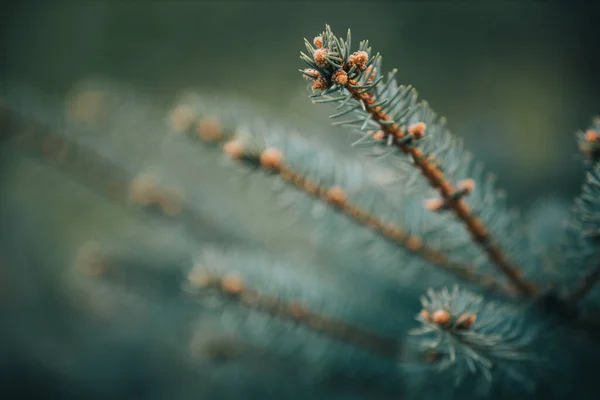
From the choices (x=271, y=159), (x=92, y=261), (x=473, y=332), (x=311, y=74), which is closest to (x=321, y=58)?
(x=311, y=74)

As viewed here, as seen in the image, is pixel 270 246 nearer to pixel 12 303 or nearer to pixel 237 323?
pixel 237 323

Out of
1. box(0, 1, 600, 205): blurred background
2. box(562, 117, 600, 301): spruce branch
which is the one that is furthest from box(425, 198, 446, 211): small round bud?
box(0, 1, 600, 205): blurred background

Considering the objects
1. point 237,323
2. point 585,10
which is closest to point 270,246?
point 237,323

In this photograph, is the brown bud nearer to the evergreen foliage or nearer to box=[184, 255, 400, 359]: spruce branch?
the evergreen foliage

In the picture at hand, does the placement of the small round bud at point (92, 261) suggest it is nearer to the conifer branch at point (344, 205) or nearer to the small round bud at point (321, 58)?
the conifer branch at point (344, 205)

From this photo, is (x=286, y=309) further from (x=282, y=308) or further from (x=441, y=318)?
(x=441, y=318)

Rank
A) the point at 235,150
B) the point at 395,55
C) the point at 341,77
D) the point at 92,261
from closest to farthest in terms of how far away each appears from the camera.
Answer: the point at 341,77, the point at 235,150, the point at 92,261, the point at 395,55
